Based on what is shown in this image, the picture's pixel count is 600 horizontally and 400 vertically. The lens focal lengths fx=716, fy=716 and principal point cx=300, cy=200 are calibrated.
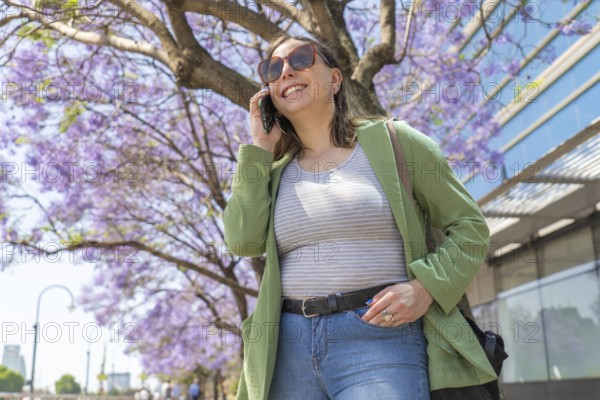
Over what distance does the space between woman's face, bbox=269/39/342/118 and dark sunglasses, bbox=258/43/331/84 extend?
0.02m

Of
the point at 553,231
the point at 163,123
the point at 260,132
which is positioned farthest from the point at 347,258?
the point at 553,231

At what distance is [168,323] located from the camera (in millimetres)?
17906

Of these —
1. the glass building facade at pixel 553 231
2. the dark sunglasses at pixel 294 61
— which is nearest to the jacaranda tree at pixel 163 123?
the glass building facade at pixel 553 231

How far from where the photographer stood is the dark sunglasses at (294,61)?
2.76 meters

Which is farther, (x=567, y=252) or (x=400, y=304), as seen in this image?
(x=567, y=252)

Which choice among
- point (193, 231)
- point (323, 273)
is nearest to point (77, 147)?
point (193, 231)

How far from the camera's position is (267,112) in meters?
2.83

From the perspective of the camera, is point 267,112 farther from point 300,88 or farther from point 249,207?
point 249,207

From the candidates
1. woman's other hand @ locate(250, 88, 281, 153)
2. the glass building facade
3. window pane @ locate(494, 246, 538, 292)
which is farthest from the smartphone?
window pane @ locate(494, 246, 538, 292)

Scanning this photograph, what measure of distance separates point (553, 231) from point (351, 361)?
12405 mm

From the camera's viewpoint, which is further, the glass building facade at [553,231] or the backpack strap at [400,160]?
the glass building facade at [553,231]

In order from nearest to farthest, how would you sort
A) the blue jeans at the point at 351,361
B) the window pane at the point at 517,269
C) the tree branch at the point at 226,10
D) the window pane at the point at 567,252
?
the blue jeans at the point at 351,361 → the tree branch at the point at 226,10 → the window pane at the point at 567,252 → the window pane at the point at 517,269

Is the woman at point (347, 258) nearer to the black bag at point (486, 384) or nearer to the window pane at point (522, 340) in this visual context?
the black bag at point (486, 384)

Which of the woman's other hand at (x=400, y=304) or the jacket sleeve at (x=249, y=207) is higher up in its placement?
the jacket sleeve at (x=249, y=207)
